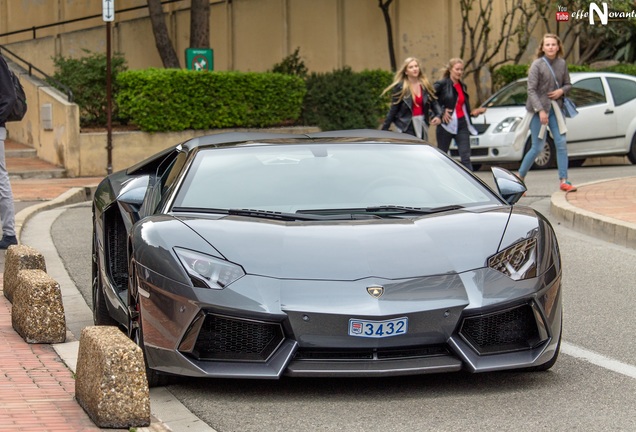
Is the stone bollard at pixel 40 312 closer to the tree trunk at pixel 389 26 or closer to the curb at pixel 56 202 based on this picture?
the curb at pixel 56 202

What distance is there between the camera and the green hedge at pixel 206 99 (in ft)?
77.0

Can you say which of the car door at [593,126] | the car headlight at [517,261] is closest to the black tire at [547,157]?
the car door at [593,126]

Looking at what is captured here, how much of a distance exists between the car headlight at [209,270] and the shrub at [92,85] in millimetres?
18444

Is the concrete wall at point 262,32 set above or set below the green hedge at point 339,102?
above

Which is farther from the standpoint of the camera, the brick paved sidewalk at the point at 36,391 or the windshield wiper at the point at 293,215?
the windshield wiper at the point at 293,215

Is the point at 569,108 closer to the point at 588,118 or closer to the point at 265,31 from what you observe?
the point at 588,118

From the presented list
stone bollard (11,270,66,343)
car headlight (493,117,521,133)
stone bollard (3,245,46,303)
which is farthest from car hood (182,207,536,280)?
car headlight (493,117,521,133)

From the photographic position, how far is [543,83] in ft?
51.9

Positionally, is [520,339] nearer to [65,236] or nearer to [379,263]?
[379,263]

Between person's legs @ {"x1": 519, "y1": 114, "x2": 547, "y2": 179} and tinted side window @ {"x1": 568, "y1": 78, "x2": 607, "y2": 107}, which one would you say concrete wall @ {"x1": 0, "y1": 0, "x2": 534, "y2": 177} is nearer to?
tinted side window @ {"x1": 568, "y1": 78, "x2": 607, "y2": 107}

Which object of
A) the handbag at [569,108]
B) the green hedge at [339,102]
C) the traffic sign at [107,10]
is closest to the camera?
the handbag at [569,108]

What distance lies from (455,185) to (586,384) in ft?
4.78

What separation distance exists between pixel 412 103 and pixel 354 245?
10.2 metres

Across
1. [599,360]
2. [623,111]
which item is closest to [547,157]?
[623,111]
